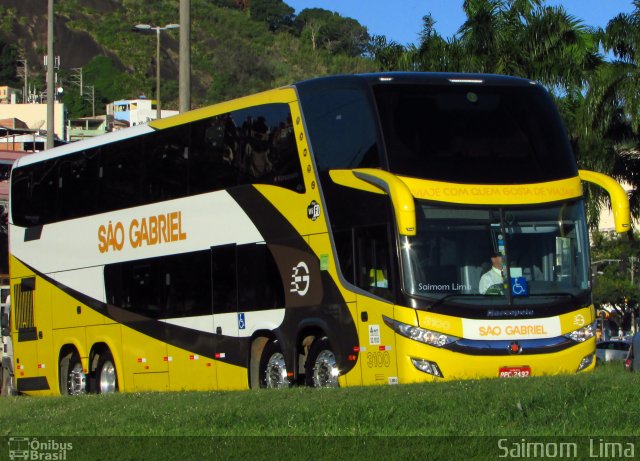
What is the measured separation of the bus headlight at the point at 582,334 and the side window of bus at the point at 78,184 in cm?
912

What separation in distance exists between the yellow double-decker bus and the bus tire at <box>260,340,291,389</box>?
3 cm

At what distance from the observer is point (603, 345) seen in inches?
1654

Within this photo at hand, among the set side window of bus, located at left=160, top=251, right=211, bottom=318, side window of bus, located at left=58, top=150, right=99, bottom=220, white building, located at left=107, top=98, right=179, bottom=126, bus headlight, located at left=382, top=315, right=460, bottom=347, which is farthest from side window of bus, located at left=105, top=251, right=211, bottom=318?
white building, located at left=107, top=98, right=179, bottom=126

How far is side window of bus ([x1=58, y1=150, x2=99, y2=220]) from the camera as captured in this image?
2169cm

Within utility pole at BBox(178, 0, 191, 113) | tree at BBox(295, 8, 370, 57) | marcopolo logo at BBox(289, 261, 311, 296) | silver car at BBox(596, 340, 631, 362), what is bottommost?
silver car at BBox(596, 340, 631, 362)

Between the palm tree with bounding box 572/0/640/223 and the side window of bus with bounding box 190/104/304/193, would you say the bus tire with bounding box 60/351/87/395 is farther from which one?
the palm tree with bounding box 572/0/640/223

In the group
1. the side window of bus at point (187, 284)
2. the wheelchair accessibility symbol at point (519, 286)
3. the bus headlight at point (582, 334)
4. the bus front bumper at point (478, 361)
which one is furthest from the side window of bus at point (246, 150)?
the bus headlight at point (582, 334)

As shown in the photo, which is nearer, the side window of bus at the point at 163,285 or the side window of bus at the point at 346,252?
the side window of bus at the point at 346,252

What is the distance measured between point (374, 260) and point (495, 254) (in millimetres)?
1443

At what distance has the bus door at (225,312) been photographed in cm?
1822

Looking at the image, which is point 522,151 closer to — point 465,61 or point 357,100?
point 357,100

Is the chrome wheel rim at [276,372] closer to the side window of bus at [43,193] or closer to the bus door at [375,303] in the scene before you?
the bus door at [375,303]

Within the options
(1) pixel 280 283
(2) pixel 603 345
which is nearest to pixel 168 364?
(1) pixel 280 283

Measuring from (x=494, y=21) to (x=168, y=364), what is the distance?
20633 mm
